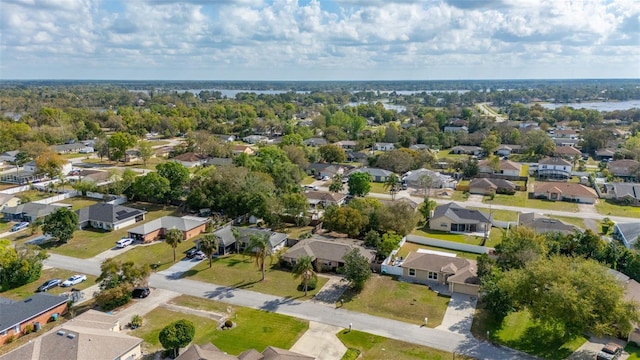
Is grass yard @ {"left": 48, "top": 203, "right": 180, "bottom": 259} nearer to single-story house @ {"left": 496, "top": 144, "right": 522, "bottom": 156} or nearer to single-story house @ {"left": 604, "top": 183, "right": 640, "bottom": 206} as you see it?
single-story house @ {"left": 604, "top": 183, "right": 640, "bottom": 206}

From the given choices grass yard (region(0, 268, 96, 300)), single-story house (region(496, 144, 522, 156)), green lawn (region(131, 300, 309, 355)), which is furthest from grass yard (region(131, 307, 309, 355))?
single-story house (region(496, 144, 522, 156))

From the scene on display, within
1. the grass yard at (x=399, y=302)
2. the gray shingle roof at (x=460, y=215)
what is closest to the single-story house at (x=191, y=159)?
the gray shingle roof at (x=460, y=215)

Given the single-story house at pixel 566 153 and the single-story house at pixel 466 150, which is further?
the single-story house at pixel 466 150

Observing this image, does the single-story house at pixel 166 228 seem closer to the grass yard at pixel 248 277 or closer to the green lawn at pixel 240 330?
the grass yard at pixel 248 277

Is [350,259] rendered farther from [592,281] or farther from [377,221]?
[592,281]

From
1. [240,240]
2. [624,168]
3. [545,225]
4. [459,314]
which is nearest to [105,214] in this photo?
[240,240]

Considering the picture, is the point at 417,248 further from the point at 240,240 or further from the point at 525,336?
the point at 240,240
